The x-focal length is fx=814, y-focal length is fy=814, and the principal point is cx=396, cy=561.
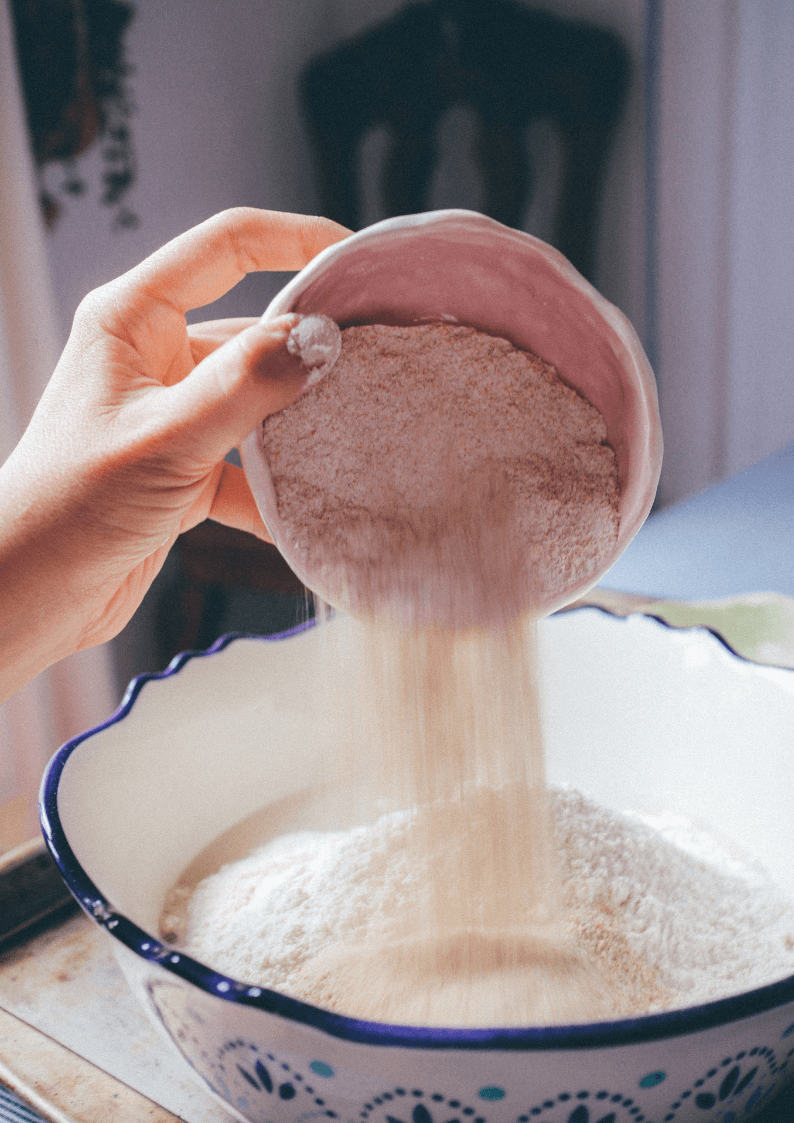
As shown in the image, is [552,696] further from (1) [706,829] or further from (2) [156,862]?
(2) [156,862]

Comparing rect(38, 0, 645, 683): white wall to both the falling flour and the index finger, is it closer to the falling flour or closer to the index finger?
the index finger

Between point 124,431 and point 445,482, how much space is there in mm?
193

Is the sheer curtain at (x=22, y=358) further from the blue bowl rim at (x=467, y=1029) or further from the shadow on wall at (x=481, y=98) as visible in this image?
the blue bowl rim at (x=467, y=1029)

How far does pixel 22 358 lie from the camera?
1.50 meters

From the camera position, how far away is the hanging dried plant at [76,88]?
158cm

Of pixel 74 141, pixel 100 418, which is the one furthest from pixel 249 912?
pixel 74 141

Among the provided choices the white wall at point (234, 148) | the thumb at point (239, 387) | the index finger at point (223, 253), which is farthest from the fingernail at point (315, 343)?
the white wall at point (234, 148)

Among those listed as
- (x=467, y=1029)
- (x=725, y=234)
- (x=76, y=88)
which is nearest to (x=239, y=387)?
(x=467, y=1029)

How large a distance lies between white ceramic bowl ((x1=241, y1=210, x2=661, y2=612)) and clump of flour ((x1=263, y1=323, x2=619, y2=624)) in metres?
0.02

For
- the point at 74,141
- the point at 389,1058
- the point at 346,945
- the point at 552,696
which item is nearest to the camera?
the point at 389,1058

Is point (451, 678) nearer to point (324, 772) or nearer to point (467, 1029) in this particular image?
point (324, 772)

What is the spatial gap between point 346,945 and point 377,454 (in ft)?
0.94

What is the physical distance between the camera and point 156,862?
54 cm

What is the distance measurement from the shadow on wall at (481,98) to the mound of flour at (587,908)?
81.0 inches
